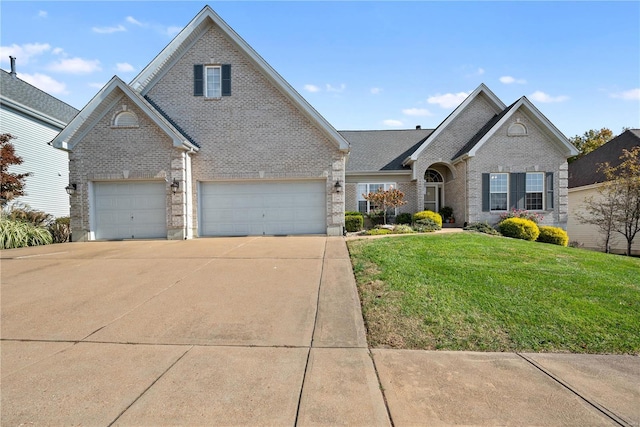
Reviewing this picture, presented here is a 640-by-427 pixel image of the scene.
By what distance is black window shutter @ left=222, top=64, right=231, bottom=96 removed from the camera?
1291 cm

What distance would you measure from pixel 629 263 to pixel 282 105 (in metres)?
12.4

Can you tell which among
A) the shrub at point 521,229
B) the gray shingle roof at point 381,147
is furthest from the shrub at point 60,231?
the shrub at point 521,229

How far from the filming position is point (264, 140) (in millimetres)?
12719

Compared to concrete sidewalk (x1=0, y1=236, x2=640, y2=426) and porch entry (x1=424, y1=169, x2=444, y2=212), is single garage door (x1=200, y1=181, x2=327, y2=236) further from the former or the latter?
porch entry (x1=424, y1=169, x2=444, y2=212)

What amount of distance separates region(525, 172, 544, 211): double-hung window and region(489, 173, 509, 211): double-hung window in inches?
43.1

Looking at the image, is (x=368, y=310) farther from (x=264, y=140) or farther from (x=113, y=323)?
(x=264, y=140)

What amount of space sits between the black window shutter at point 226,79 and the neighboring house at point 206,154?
0.04 metres

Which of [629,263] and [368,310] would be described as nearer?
[368,310]

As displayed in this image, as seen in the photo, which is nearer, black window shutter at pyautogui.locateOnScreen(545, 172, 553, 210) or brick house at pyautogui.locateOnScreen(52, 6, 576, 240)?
brick house at pyautogui.locateOnScreen(52, 6, 576, 240)

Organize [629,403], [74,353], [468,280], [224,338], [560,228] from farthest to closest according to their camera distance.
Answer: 1. [560,228]
2. [468,280]
3. [224,338]
4. [74,353]
5. [629,403]

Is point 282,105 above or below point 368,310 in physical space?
above

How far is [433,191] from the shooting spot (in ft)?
60.4

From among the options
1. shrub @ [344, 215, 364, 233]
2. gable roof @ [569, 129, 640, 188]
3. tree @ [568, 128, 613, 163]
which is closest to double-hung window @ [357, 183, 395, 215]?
shrub @ [344, 215, 364, 233]

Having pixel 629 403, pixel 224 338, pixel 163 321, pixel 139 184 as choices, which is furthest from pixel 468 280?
pixel 139 184
